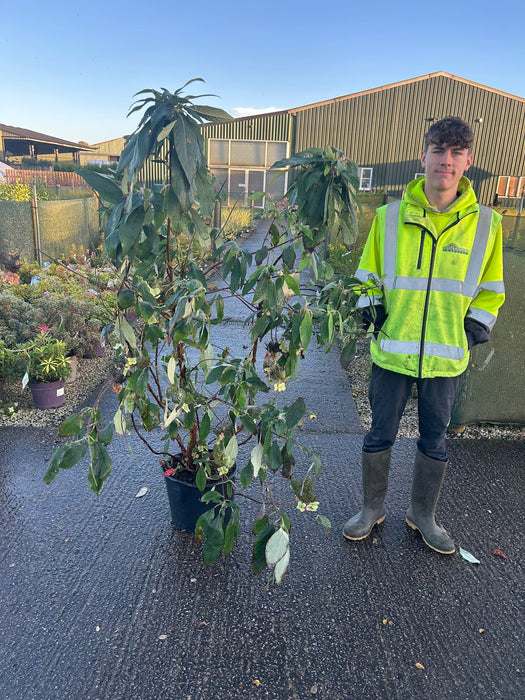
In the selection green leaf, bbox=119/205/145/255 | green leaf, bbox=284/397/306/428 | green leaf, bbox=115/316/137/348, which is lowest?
green leaf, bbox=284/397/306/428

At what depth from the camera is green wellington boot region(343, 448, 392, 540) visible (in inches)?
109

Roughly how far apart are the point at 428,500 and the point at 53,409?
10.1 feet

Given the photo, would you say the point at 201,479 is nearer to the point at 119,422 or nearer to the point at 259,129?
the point at 119,422

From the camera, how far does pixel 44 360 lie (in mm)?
4250

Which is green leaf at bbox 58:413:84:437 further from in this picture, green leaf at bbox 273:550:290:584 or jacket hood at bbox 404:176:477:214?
jacket hood at bbox 404:176:477:214

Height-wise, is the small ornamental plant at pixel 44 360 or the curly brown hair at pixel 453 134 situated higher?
the curly brown hair at pixel 453 134

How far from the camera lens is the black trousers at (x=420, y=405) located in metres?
2.59

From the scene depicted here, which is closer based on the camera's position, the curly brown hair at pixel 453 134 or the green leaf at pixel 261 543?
the green leaf at pixel 261 543

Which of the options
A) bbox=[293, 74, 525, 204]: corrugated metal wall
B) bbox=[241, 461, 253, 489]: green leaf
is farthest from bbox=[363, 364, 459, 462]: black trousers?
bbox=[293, 74, 525, 204]: corrugated metal wall

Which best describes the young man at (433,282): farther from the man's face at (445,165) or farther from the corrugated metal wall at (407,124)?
the corrugated metal wall at (407,124)

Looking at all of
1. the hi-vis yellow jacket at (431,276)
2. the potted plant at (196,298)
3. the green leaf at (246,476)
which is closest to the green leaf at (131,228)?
the potted plant at (196,298)

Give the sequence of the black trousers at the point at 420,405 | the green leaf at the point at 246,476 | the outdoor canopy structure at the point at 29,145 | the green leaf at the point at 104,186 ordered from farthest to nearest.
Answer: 1. the outdoor canopy structure at the point at 29,145
2. the black trousers at the point at 420,405
3. the green leaf at the point at 246,476
4. the green leaf at the point at 104,186

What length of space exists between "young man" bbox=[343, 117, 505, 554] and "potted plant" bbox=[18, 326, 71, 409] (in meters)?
2.79

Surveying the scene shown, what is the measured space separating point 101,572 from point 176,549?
1.23 feet
